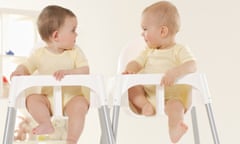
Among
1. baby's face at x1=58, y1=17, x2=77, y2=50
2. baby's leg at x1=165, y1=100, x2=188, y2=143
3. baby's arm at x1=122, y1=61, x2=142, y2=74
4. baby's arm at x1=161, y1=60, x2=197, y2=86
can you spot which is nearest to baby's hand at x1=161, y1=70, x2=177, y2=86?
baby's arm at x1=161, y1=60, x2=197, y2=86

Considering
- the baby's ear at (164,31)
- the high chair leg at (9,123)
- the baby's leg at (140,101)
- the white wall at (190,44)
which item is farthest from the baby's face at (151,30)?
the white wall at (190,44)

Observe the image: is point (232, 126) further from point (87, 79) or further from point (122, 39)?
point (87, 79)

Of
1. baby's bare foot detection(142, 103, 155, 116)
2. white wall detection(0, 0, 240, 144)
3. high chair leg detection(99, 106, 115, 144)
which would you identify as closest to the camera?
high chair leg detection(99, 106, 115, 144)

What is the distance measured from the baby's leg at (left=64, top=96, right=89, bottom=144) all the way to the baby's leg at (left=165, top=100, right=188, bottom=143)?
10.5 inches

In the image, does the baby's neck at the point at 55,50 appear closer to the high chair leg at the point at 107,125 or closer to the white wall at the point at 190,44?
the high chair leg at the point at 107,125

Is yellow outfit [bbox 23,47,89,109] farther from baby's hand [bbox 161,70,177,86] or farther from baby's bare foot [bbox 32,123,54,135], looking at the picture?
baby's hand [bbox 161,70,177,86]

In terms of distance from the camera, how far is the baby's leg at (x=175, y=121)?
1567 millimetres

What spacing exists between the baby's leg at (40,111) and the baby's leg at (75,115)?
60mm

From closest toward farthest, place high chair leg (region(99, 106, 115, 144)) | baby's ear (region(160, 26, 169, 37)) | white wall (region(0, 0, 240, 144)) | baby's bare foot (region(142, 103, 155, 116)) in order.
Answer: high chair leg (region(99, 106, 115, 144))
baby's bare foot (region(142, 103, 155, 116))
baby's ear (region(160, 26, 169, 37))
white wall (region(0, 0, 240, 144))

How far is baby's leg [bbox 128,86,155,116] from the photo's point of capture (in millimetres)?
1623

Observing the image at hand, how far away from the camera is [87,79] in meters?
1.50

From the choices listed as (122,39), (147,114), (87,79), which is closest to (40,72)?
(87,79)

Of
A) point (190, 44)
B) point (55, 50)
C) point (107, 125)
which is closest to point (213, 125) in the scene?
point (107, 125)

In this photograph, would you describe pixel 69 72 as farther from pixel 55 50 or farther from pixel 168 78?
pixel 168 78
